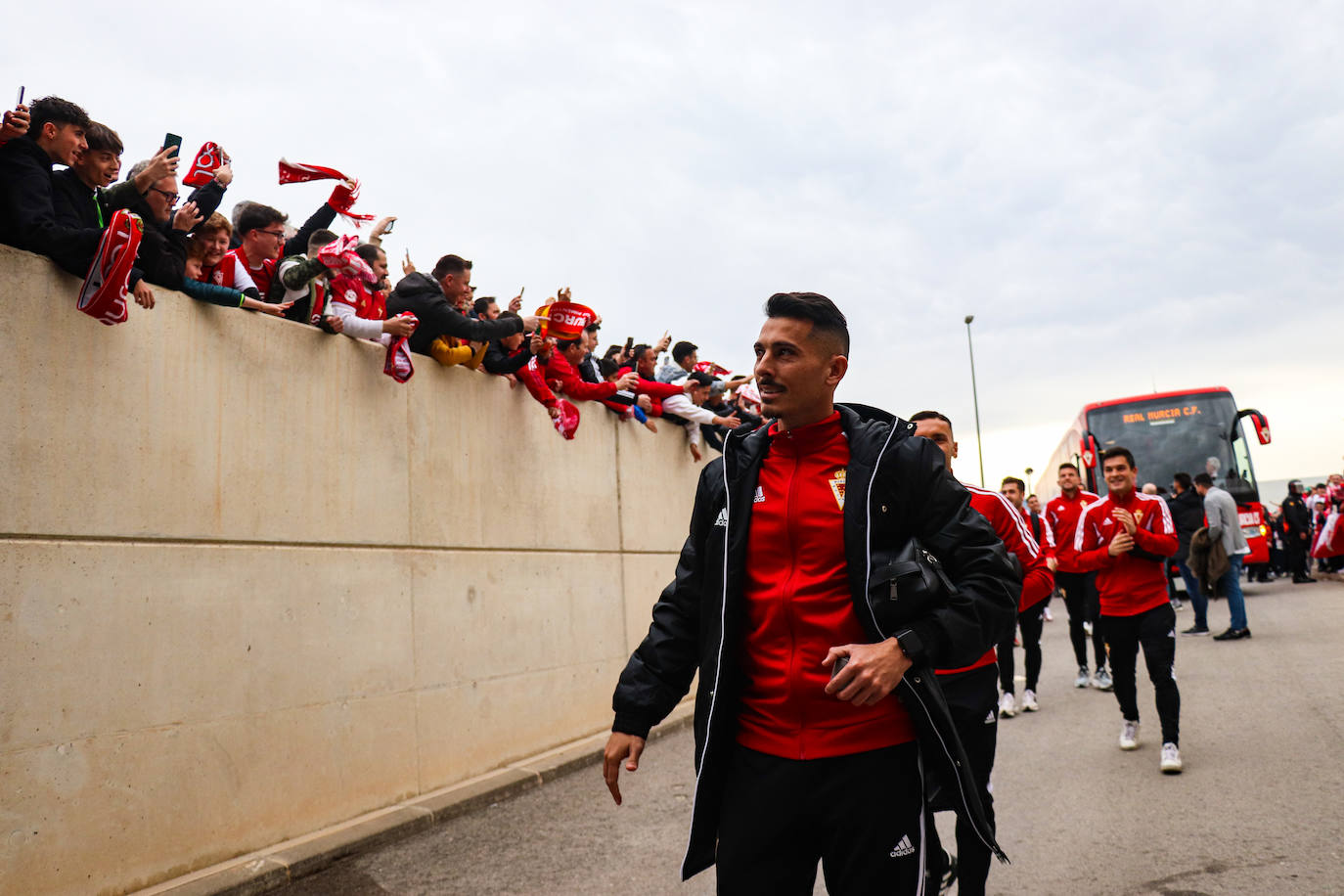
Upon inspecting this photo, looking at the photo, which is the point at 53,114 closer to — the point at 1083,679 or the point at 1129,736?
the point at 1129,736

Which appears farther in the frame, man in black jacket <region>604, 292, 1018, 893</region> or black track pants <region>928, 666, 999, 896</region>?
black track pants <region>928, 666, 999, 896</region>

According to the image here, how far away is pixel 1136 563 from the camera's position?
6.91m

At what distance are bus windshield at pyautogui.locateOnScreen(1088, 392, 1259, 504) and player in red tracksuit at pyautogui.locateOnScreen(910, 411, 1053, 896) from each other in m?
15.7

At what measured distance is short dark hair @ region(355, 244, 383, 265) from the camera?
726 centimetres

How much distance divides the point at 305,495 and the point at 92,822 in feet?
6.43

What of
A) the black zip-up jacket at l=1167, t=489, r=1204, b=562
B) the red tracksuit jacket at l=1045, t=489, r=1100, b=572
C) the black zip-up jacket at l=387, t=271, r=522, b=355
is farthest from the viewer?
the black zip-up jacket at l=1167, t=489, r=1204, b=562

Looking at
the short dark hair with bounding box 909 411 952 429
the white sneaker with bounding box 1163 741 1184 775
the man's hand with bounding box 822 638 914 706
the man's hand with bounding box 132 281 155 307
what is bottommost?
the white sneaker with bounding box 1163 741 1184 775

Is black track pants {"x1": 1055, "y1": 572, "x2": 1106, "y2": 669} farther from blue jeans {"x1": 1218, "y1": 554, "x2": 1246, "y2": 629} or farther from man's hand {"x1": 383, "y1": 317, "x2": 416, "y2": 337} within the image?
man's hand {"x1": 383, "y1": 317, "x2": 416, "y2": 337}

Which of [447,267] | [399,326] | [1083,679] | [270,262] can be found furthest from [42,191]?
[1083,679]

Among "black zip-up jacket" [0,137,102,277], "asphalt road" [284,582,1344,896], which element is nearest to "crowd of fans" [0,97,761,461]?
"black zip-up jacket" [0,137,102,277]

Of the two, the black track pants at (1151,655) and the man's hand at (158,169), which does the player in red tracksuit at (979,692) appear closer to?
the black track pants at (1151,655)

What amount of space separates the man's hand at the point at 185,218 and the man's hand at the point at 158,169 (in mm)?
218

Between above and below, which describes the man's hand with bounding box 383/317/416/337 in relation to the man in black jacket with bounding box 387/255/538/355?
below

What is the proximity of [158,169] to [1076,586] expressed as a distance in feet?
28.2
